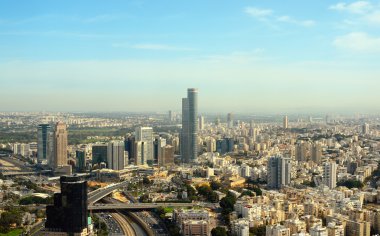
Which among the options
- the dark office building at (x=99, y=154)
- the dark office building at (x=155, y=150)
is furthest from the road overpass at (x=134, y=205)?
the dark office building at (x=155, y=150)

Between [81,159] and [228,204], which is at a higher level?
[81,159]

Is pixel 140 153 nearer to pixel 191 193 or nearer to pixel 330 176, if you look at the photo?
pixel 191 193

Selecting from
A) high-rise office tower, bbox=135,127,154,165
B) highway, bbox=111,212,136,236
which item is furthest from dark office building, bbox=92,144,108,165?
highway, bbox=111,212,136,236

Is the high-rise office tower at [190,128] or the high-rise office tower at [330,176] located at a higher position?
the high-rise office tower at [190,128]

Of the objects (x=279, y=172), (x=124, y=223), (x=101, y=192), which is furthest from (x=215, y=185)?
(x=124, y=223)

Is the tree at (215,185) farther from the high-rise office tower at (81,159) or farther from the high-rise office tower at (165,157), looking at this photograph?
the high-rise office tower at (81,159)

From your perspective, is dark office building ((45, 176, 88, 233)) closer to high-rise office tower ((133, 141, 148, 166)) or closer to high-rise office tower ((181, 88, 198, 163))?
high-rise office tower ((133, 141, 148, 166))
